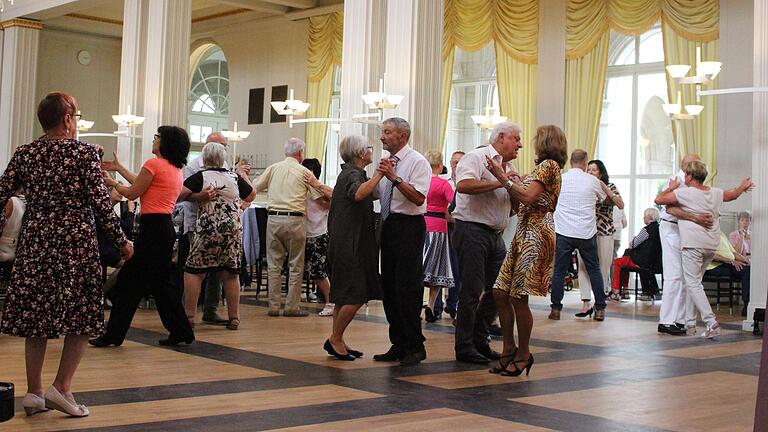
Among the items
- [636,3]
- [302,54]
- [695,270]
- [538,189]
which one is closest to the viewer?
[538,189]

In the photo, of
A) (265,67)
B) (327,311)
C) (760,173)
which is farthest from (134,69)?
(760,173)

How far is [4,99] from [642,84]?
13.3 m

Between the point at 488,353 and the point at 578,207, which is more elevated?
the point at 578,207

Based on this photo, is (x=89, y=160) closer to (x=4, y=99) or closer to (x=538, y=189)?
(x=538, y=189)

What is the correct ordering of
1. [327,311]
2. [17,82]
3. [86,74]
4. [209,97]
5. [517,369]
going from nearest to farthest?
[517,369] → [327,311] → [17,82] → [209,97] → [86,74]

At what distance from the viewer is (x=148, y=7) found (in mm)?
15875

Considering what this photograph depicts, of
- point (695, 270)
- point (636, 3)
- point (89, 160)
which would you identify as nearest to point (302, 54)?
point (636, 3)

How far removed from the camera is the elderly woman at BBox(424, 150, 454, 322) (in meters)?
7.64

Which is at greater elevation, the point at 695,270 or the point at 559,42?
the point at 559,42

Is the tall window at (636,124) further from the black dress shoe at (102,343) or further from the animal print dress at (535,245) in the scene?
the black dress shoe at (102,343)

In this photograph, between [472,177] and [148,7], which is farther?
[148,7]

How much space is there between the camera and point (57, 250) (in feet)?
12.0

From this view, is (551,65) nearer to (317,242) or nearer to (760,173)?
(760,173)

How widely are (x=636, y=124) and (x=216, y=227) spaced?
9479mm
